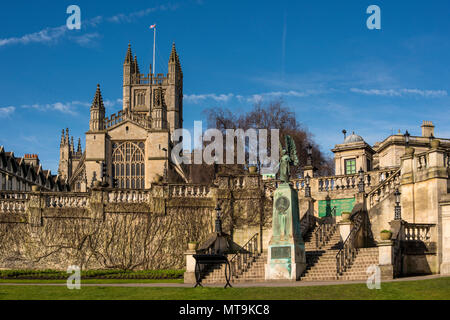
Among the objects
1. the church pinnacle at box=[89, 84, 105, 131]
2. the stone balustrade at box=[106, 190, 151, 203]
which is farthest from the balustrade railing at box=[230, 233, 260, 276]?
the church pinnacle at box=[89, 84, 105, 131]

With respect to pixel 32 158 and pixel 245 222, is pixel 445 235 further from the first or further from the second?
pixel 32 158

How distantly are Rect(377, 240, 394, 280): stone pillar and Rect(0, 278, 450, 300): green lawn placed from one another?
2.53 m

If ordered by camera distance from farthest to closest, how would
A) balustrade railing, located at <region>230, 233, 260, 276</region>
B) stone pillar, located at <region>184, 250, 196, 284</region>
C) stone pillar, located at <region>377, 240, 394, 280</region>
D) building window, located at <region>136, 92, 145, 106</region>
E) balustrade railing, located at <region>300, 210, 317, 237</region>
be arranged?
building window, located at <region>136, 92, 145, 106</region>
balustrade railing, located at <region>300, 210, 317, 237</region>
balustrade railing, located at <region>230, 233, 260, 276</region>
stone pillar, located at <region>184, 250, 196, 284</region>
stone pillar, located at <region>377, 240, 394, 280</region>

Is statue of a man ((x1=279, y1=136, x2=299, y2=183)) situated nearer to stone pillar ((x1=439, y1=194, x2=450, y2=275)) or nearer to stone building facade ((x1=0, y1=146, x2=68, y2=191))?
stone pillar ((x1=439, y1=194, x2=450, y2=275))

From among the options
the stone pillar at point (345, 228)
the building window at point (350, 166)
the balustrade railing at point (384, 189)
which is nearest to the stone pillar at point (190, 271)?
the stone pillar at point (345, 228)

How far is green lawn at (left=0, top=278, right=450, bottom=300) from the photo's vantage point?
52.9 ft

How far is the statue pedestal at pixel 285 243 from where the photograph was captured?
74.6 ft

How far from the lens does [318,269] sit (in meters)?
23.2

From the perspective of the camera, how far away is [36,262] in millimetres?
31734

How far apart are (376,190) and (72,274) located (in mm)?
15184

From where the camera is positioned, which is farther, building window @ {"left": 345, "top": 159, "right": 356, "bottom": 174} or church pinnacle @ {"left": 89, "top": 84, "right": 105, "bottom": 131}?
Result: church pinnacle @ {"left": 89, "top": 84, "right": 105, "bottom": 131}

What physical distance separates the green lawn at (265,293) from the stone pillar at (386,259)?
2.53 metres
